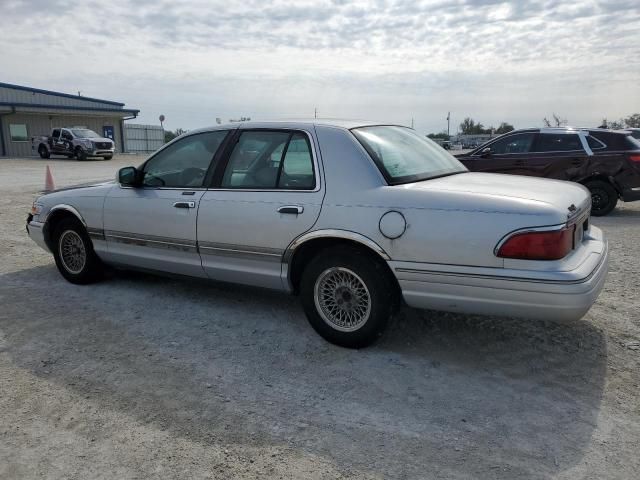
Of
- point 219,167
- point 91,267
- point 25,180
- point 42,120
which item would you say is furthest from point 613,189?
point 42,120

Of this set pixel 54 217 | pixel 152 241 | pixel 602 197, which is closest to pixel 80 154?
pixel 54 217

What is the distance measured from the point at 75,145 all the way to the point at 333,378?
100 ft

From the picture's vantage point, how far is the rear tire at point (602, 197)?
10133 millimetres

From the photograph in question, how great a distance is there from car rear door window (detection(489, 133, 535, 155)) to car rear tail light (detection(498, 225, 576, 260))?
789cm

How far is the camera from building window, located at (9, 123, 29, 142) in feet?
116

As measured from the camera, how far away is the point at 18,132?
3566cm

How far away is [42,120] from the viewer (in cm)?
3722

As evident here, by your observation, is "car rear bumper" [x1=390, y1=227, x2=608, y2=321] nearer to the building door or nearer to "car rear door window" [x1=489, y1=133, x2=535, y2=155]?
"car rear door window" [x1=489, y1=133, x2=535, y2=155]

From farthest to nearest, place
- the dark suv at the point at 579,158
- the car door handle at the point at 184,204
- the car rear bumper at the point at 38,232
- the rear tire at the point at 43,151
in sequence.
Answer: the rear tire at the point at 43,151
the dark suv at the point at 579,158
the car rear bumper at the point at 38,232
the car door handle at the point at 184,204

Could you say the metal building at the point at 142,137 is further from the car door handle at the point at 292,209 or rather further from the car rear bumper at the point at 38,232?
the car door handle at the point at 292,209

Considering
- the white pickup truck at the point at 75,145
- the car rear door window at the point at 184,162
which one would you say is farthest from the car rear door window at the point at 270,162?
the white pickup truck at the point at 75,145

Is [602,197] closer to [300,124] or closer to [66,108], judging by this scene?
[300,124]

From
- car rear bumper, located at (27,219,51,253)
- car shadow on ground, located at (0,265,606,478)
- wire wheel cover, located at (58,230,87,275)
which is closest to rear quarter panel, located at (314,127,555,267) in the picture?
car shadow on ground, located at (0,265,606,478)

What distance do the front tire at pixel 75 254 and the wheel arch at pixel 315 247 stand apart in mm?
2413
